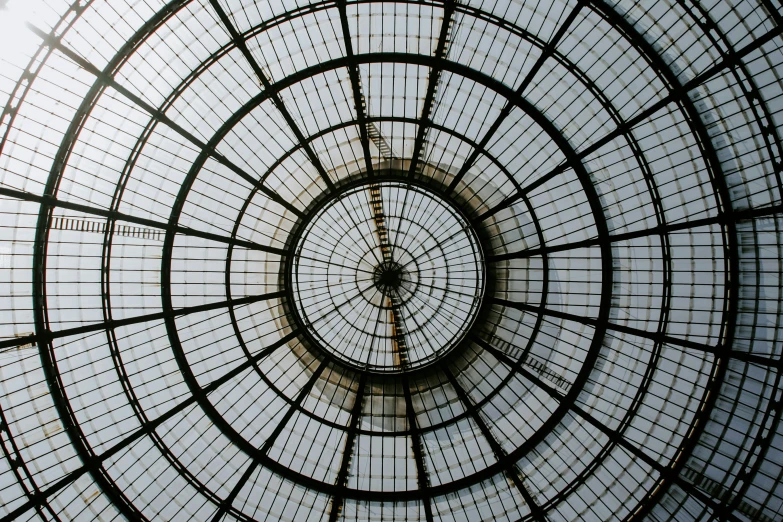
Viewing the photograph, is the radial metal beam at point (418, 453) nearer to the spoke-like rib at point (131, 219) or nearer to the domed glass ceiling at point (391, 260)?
the domed glass ceiling at point (391, 260)

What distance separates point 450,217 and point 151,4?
12248mm

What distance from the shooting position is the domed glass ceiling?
16.2m

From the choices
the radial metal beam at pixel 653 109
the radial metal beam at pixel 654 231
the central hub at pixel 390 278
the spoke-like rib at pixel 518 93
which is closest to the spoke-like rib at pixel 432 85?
the spoke-like rib at pixel 518 93

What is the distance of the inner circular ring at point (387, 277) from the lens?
1989cm

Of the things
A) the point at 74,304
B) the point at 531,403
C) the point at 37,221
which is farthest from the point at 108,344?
the point at 531,403

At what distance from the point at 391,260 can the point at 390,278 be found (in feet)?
2.46

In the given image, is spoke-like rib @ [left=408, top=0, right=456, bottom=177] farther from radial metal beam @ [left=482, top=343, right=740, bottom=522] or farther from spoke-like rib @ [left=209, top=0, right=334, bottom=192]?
radial metal beam @ [left=482, top=343, right=740, bottom=522]

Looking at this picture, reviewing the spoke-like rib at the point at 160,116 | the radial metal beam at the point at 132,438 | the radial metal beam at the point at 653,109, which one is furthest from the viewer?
the radial metal beam at the point at 132,438

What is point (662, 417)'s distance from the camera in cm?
1802

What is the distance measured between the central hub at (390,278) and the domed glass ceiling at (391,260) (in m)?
0.09

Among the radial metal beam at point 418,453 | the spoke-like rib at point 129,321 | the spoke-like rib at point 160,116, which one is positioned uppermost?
the spoke-like rib at point 160,116

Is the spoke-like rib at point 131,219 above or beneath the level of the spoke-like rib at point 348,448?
above

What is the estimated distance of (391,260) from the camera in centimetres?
2005

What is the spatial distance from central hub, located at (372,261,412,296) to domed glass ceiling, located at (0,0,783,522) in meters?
0.09
